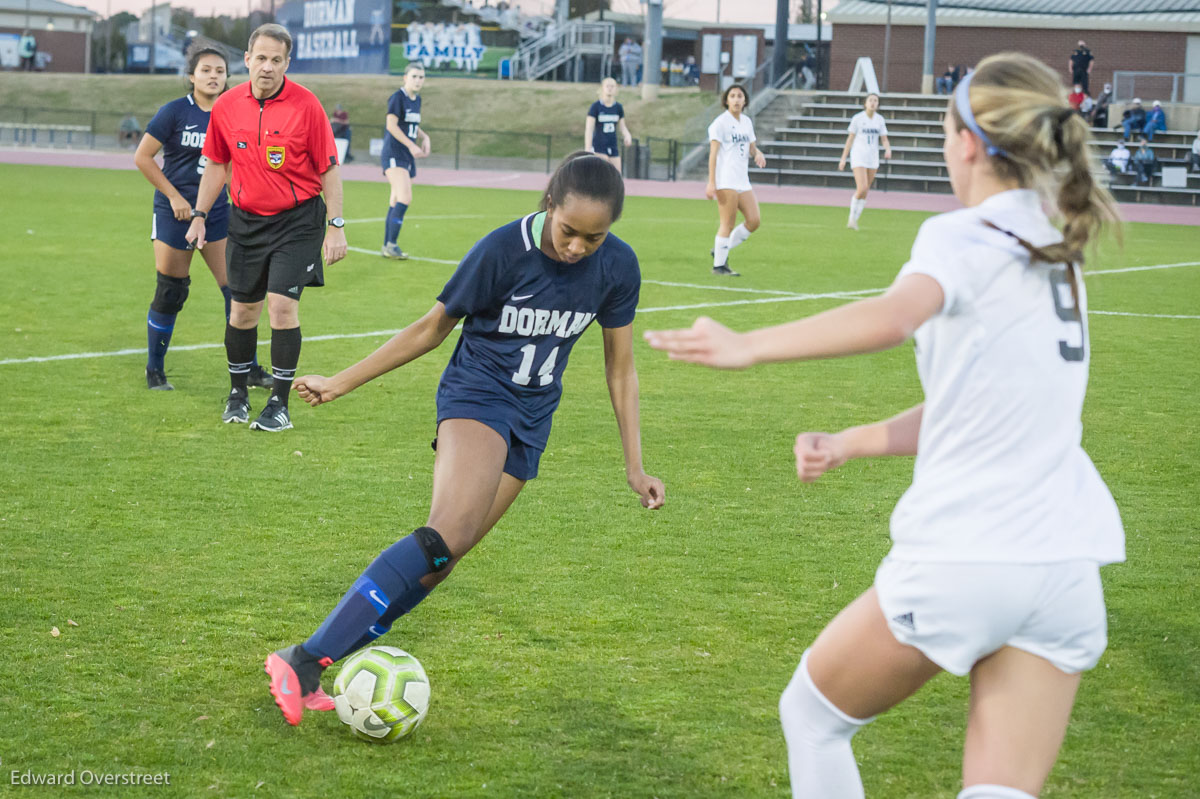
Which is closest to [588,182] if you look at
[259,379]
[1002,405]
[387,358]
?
[387,358]

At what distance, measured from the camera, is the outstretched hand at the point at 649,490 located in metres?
3.96

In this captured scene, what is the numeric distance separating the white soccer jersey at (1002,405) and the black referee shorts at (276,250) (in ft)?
18.4

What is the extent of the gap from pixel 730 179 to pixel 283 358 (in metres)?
8.63

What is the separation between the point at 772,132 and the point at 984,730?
3860 cm

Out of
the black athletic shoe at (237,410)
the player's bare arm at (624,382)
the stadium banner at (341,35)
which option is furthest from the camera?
the stadium banner at (341,35)

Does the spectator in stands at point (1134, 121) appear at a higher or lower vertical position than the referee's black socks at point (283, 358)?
higher

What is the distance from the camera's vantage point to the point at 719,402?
8758 mm

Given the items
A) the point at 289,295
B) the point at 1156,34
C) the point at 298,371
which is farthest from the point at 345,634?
the point at 1156,34

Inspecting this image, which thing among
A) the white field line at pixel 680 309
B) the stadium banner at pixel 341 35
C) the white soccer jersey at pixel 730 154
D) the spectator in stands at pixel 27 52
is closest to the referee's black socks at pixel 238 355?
the white field line at pixel 680 309

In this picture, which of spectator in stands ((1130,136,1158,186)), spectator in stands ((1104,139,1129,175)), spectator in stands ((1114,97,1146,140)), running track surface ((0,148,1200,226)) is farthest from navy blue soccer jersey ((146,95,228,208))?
spectator in stands ((1114,97,1146,140))

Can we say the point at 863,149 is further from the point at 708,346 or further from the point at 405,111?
the point at 708,346

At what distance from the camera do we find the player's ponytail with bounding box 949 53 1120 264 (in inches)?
92.1

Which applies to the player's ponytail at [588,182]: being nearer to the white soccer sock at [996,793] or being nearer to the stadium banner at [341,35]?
the white soccer sock at [996,793]

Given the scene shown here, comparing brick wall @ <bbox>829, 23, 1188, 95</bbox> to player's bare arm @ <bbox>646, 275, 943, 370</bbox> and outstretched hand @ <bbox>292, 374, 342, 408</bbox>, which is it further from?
player's bare arm @ <bbox>646, 275, 943, 370</bbox>
